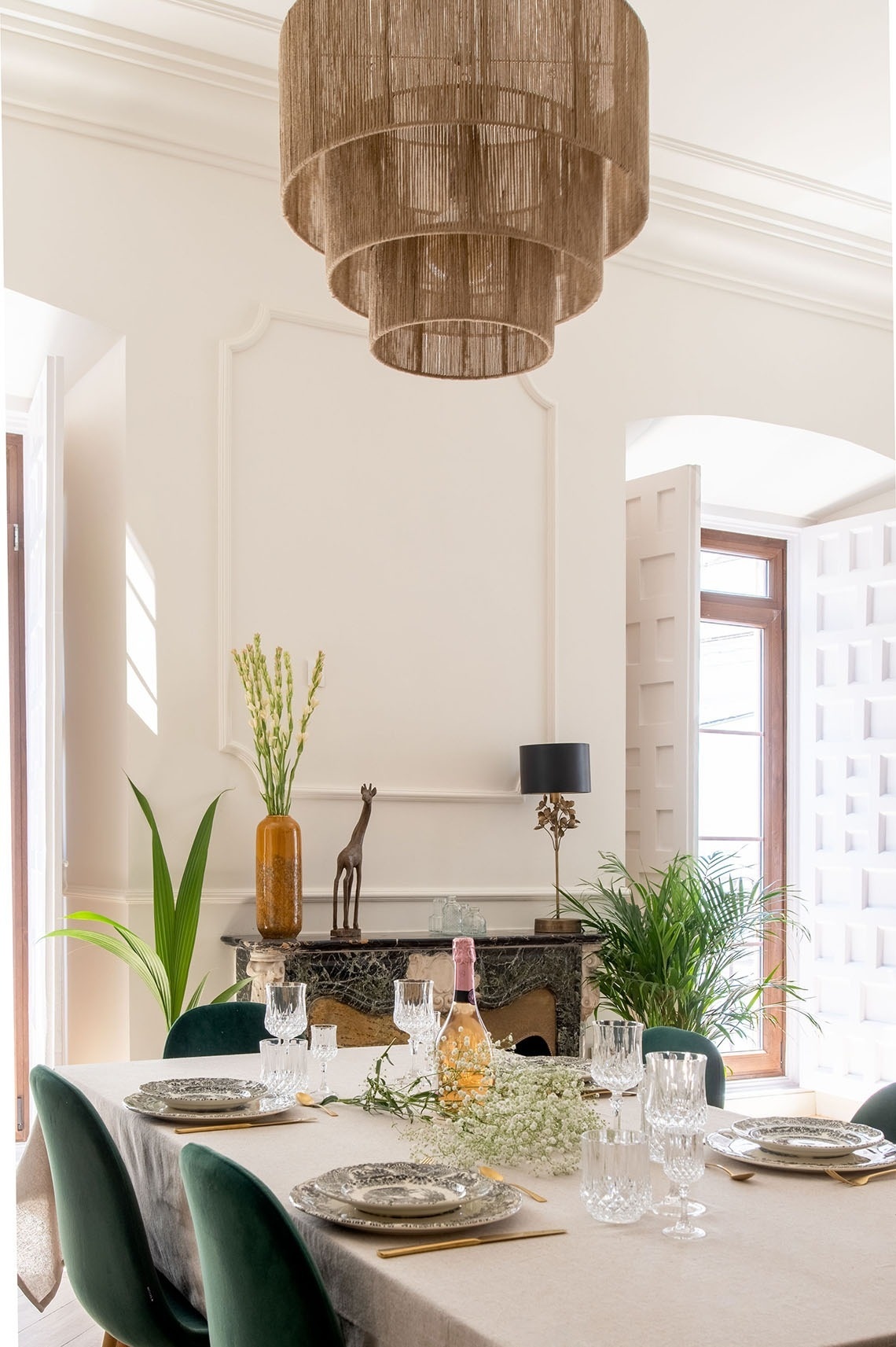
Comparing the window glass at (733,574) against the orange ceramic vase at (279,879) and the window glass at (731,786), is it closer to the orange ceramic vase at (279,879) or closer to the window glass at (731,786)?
the window glass at (731,786)

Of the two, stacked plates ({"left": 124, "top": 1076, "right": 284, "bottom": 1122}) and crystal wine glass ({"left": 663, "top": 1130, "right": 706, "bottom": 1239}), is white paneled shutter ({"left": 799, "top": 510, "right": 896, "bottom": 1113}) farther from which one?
crystal wine glass ({"left": 663, "top": 1130, "right": 706, "bottom": 1239})

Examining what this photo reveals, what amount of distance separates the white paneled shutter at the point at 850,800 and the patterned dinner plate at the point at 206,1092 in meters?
4.44

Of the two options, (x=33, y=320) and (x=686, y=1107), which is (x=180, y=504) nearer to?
(x=33, y=320)

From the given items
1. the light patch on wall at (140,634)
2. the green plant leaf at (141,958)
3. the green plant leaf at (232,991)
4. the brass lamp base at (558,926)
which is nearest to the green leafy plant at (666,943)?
the brass lamp base at (558,926)

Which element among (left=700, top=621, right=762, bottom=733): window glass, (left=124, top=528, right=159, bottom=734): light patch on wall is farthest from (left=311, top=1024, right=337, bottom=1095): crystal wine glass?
(left=700, top=621, right=762, bottom=733): window glass

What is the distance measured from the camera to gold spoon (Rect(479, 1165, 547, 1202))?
1981mm

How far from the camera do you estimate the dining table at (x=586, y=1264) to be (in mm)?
1462

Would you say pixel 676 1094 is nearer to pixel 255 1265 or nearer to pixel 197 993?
pixel 255 1265

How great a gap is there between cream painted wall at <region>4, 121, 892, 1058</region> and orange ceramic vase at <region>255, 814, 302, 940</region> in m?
0.43

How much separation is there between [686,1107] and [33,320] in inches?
156

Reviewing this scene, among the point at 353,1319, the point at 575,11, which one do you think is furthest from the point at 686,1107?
the point at 575,11

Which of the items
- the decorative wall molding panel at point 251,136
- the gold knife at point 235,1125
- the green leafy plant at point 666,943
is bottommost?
the green leafy plant at point 666,943

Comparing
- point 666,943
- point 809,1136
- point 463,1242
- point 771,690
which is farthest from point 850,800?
point 463,1242

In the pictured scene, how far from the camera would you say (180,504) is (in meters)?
4.86
